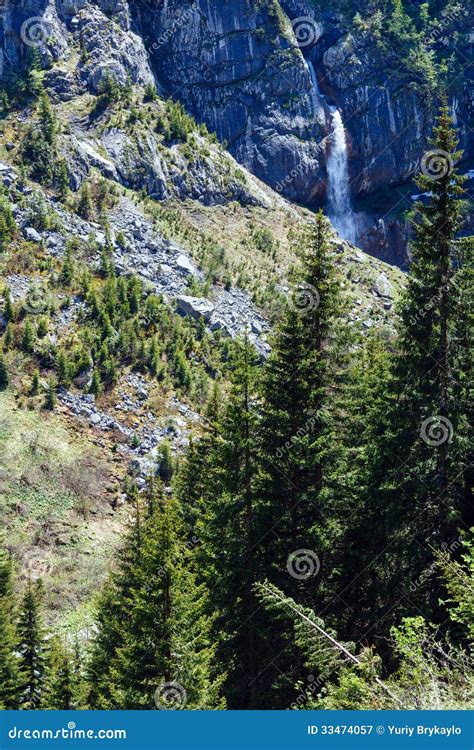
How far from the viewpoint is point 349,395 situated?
15250mm

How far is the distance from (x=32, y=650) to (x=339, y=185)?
6463 centimetres

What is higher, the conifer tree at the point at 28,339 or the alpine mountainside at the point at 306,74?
the alpine mountainside at the point at 306,74

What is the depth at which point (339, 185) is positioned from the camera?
72.9 m

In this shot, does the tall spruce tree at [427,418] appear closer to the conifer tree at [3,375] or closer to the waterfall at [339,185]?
the conifer tree at [3,375]

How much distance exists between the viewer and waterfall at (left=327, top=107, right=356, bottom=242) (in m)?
71.8

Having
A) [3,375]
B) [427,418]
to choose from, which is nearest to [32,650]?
[427,418]

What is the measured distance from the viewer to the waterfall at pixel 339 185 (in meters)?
71.8

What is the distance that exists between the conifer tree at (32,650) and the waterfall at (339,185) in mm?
60135

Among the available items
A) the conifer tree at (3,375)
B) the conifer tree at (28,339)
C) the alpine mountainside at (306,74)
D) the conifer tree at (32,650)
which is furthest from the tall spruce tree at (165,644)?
the alpine mountainside at (306,74)

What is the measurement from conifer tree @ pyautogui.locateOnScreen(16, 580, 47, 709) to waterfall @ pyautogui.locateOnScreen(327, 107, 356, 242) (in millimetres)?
60135

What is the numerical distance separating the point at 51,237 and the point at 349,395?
105ft

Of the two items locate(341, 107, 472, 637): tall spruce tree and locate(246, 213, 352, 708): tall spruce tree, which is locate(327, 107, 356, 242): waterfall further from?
locate(246, 213, 352, 708): tall spruce tree

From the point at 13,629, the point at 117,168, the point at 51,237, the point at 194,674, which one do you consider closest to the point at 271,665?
the point at 194,674

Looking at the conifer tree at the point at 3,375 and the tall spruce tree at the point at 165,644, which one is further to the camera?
the conifer tree at the point at 3,375
